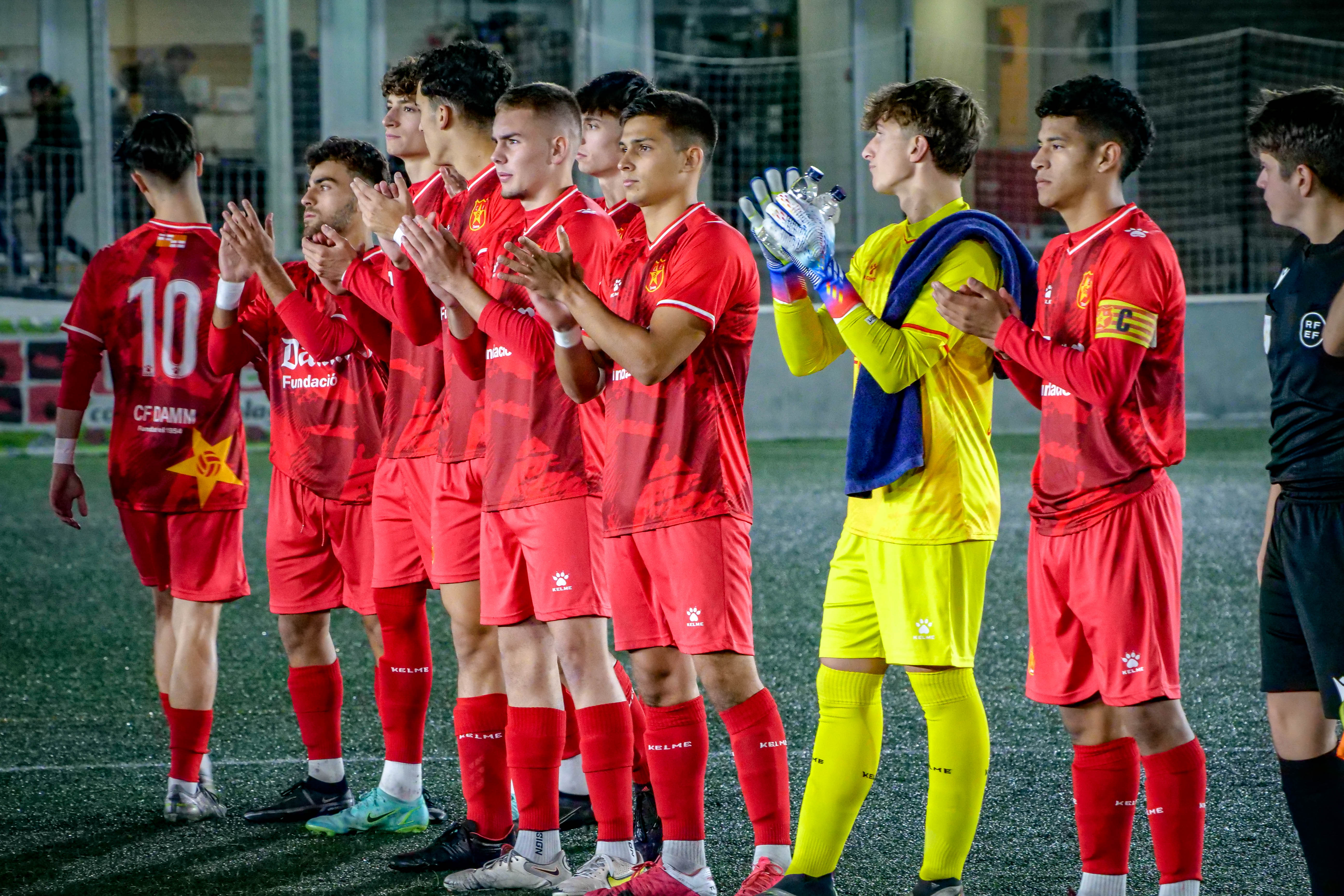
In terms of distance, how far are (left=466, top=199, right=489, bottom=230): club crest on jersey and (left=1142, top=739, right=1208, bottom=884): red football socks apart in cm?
205

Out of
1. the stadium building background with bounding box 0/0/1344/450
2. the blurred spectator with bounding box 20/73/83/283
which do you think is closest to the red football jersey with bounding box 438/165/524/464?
the stadium building background with bounding box 0/0/1344/450

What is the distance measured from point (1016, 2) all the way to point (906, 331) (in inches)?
647

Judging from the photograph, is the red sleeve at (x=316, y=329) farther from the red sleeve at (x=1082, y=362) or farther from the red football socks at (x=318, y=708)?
the red sleeve at (x=1082, y=362)

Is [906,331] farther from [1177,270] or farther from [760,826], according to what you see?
[760,826]

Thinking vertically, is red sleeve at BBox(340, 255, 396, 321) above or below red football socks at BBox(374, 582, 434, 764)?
above

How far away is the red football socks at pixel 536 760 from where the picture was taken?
11.9 feet

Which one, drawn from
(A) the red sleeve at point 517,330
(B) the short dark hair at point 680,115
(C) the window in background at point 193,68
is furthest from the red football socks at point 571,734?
(C) the window in background at point 193,68

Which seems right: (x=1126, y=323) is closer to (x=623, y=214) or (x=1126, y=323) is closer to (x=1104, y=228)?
(x=1104, y=228)

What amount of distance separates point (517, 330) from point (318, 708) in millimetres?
1538

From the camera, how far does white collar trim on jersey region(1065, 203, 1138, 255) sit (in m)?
3.20

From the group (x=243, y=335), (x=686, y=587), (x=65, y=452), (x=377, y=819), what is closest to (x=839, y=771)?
(x=686, y=587)

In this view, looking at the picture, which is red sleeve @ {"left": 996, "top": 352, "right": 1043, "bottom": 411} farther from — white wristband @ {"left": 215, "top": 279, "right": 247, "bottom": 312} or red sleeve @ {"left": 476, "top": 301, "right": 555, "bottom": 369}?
white wristband @ {"left": 215, "top": 279, "right": 247, "bottom": 312}

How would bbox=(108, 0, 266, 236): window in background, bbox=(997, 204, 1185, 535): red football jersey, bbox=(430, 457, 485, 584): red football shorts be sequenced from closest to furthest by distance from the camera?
bbox=(997, 204, 1185, 535): red football jersey < bbox=(430, 457, 485, 584): red football shorts < bbox=(108, 0, 266, 236): window in background

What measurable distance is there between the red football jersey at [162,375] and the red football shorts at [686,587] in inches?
64.8
